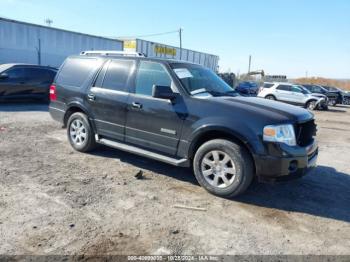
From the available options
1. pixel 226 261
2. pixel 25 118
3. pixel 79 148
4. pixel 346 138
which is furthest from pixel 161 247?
pixel 346 138

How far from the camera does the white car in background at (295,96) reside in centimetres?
2117

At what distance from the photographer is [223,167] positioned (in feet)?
14.4

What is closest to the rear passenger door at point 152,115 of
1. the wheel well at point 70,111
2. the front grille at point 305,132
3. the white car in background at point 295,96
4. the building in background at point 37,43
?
the wheel well at point 70,111

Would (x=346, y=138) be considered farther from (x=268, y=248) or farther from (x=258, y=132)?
(x=268, y=248)

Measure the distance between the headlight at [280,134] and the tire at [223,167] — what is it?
378mm

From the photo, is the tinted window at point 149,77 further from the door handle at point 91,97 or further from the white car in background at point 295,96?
the white car in background at point 295,96

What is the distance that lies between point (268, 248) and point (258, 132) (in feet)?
4.79

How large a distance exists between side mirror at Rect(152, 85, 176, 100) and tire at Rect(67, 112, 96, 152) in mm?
1890

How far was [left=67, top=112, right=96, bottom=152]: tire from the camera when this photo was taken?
19.5ft

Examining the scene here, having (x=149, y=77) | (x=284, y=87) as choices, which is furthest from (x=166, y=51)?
(x=149, y=77)

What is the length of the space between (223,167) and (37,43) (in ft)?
77.5

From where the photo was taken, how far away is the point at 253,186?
4.96 metres

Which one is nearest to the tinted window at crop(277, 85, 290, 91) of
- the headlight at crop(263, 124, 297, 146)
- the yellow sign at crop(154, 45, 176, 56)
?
the yellow sign at crop(154, 45, 176, 56)

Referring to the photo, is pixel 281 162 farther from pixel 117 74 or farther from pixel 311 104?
pixel 311 104
